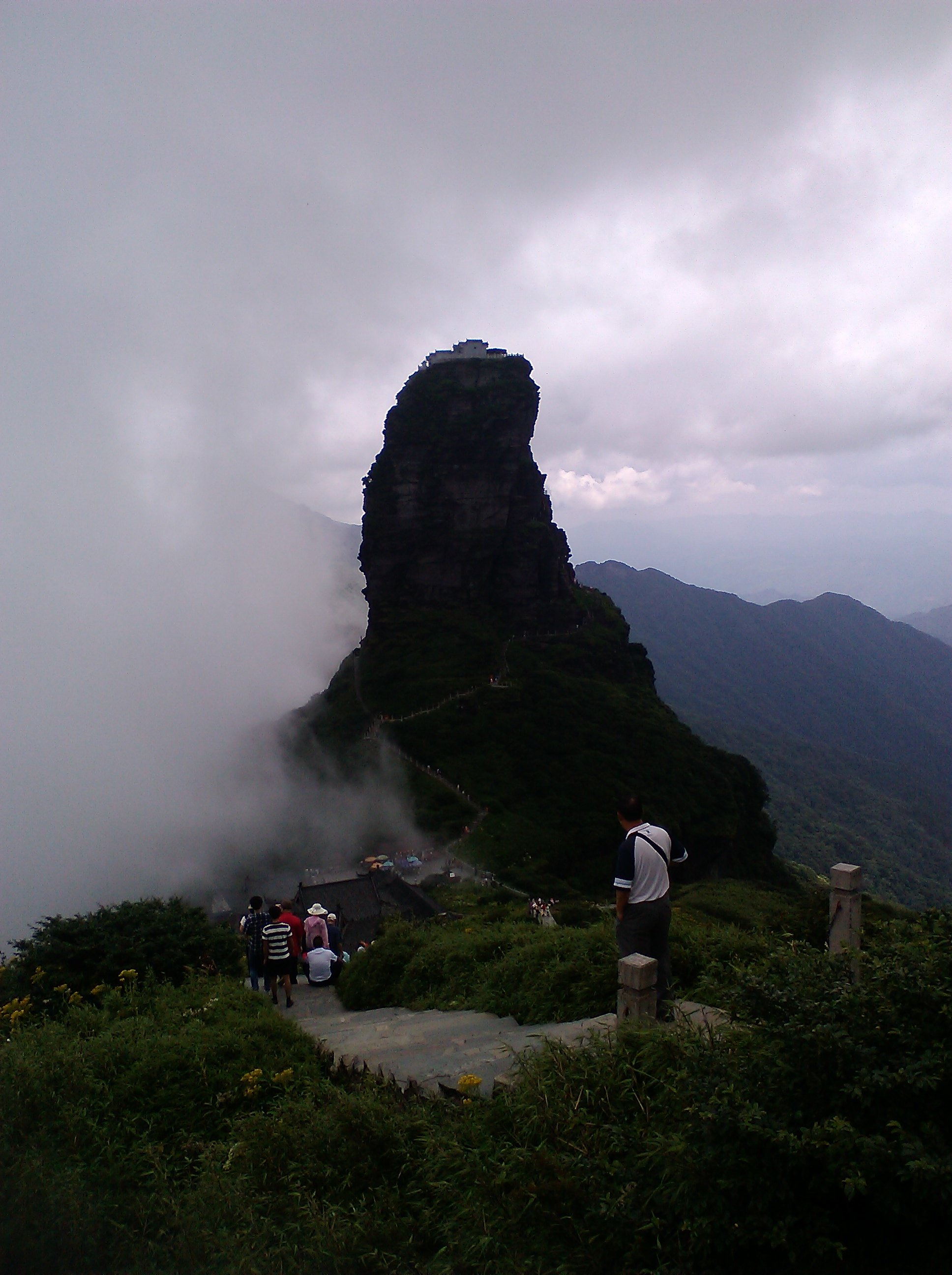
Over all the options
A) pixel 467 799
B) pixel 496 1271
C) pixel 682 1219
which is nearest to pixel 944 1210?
pixel 682 1219

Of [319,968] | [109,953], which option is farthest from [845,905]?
[319,968]

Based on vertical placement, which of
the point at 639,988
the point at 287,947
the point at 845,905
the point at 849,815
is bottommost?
the point at 849,815

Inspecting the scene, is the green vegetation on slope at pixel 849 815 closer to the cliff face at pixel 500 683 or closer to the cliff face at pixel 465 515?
the cliff face at pixel 500 683

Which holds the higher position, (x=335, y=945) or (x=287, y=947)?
(x=287, y=947)

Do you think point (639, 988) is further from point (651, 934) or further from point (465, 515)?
point (465, 515)

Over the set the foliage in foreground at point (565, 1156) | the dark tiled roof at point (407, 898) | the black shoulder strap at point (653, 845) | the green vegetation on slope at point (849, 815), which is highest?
the black shoulder strap at point (653, 845)

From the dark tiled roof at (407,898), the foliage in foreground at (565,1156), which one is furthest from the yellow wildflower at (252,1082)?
the dark tiled roof at (407,898)

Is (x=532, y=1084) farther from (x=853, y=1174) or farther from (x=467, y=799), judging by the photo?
(x=467, y=799)

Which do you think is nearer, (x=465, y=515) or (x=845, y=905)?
(x=845, y=905)

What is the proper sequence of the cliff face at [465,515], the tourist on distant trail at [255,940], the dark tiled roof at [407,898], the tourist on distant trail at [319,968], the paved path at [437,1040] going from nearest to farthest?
1. the paved path at [437,1040]
2. the tourist on distant trail at [255,940]
3. the tourist on distant trail at [319,968]
4. the dark tiled roof at [407,898]
5. the cliff face at [465,515]

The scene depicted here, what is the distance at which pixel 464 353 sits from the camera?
273 ft

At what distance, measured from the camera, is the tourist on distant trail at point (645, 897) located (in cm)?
576

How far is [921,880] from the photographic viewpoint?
7894cm

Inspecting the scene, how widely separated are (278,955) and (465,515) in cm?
6874
